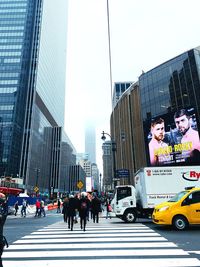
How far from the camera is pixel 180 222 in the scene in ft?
35.7

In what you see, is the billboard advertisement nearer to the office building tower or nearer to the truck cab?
the truck cab

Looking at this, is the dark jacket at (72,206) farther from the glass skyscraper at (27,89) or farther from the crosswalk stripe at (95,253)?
the glass skyscraper at (27,89)

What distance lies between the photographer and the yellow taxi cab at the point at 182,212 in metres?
10.7

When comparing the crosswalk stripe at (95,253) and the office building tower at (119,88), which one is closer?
the crosswalk stripe at (95,253)

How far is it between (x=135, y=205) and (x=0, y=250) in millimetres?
11488

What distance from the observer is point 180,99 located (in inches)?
1892

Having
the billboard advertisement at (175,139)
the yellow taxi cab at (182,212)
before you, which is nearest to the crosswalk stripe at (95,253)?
the yellow taxi cab at (182,212)

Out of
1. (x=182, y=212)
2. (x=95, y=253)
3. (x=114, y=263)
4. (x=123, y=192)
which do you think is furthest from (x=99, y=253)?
(x=123, y=192)

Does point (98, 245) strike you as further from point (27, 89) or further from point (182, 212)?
Result: point (27, 89)

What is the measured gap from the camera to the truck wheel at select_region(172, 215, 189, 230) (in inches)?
426

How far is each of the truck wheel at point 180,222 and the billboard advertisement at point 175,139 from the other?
23030 mm

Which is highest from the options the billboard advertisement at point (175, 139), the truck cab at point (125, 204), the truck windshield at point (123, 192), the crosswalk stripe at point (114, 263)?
the billboard advertisement at point (175, 139)

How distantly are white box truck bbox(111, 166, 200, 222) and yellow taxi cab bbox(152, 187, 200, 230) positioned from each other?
11.4 ft

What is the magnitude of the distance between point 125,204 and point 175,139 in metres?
22.4
